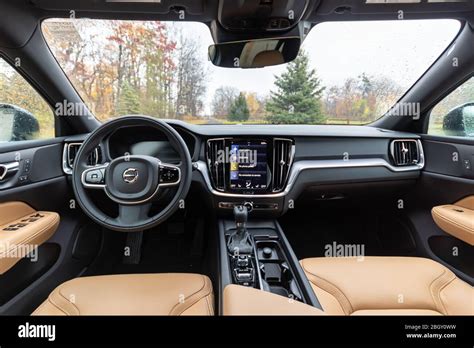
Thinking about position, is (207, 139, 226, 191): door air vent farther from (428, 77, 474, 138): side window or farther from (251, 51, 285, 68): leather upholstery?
(428, 77, 474, 138): side window

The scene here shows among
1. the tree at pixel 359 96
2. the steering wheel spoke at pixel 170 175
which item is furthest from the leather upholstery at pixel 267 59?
the steering wheel spoke at pixel 170 175

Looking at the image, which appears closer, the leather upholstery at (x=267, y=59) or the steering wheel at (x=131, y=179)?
the steering wheel at (x=131, y=179)

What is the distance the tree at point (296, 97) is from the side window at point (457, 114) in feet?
2.50

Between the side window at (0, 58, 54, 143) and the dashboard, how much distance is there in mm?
199

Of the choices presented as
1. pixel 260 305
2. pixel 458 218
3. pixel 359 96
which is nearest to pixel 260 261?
pixel 260 305

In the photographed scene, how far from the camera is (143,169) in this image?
155cm

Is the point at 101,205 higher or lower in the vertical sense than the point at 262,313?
higher

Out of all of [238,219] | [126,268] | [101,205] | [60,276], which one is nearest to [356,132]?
[238,219]

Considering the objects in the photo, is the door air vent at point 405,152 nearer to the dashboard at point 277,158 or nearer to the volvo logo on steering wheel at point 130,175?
A: the dashboard at point 277,158

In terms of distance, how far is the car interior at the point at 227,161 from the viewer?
1.47 m

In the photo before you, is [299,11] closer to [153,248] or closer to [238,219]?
[238,219]

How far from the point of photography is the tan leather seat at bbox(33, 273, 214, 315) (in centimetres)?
128

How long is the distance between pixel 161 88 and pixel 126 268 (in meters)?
1.31
